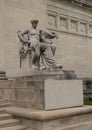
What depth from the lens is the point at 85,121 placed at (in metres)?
8.81

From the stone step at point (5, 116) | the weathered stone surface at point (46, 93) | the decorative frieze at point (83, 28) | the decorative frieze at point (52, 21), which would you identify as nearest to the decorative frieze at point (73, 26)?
the decorative frieze at point (83, 28)

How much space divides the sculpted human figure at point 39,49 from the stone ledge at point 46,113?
5.10 ft

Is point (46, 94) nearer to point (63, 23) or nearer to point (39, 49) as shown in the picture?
point (39, 49)

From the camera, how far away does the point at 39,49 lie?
9.29m

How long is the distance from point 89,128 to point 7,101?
307 centimetres

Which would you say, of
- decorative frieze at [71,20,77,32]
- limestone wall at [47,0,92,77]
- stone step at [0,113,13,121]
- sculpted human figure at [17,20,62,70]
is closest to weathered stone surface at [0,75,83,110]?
stone step at [0,113,13,121]

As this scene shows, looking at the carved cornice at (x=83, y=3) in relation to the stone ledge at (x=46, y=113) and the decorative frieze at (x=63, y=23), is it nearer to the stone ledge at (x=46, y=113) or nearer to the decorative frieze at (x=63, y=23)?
the decorative frieze at (x=63, y=23)

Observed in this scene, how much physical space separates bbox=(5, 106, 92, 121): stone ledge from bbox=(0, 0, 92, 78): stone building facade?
416 centimetres

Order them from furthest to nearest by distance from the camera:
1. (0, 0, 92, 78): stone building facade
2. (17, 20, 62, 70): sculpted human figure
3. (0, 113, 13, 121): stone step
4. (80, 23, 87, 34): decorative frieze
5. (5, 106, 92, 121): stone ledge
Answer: (80, 23, 87, 34): decorative frieze
(0, 0, 92, 78): stone building facade
(17, 20, 62, 70): sculpted human figure
(0, 113, 13, 121): stone step
(5, 106, 92, 121): stone ledge

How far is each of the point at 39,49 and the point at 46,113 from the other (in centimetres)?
244

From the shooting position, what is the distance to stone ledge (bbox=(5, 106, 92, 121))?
7621 mm

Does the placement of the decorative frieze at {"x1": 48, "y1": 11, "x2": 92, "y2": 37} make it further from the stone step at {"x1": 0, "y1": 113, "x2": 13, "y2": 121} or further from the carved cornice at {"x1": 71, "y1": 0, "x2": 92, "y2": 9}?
the stone step at {"x1": 0, "y1": 113, "x2": 13, "y2": 121}

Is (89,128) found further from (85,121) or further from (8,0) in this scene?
(8,0)

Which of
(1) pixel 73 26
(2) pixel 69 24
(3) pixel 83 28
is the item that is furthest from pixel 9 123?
(3) pixel 83 28
